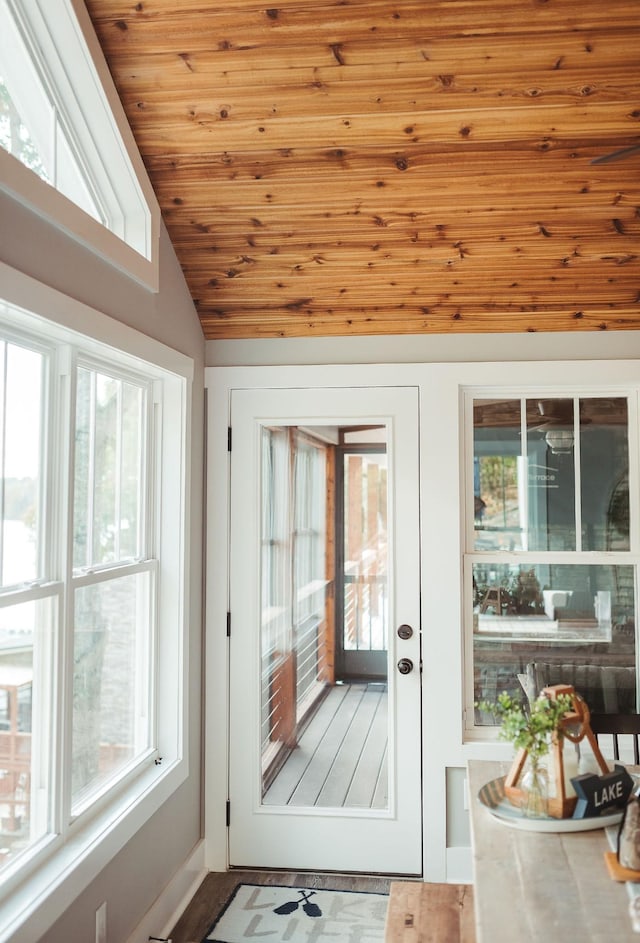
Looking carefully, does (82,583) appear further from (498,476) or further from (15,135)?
(498,476)

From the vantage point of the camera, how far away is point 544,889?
5.67 ft

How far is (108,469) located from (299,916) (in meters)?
1.86

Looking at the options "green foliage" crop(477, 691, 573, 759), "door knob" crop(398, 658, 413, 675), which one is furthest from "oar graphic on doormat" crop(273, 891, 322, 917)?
"green foliage" crop(477, 691, 573, 759)

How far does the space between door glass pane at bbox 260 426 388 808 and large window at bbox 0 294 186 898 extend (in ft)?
1.66

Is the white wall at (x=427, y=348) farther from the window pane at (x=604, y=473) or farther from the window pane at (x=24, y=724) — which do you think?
the window pane at (x=24, y=724)

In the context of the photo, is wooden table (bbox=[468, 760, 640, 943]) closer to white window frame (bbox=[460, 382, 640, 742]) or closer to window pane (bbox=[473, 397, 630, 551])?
white window frame (bbox=[460, 382, 640, 742])

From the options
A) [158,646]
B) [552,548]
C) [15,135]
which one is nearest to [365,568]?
[552,548]

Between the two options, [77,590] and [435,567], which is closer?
[77,590]

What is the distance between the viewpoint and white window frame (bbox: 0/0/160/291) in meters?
2.17

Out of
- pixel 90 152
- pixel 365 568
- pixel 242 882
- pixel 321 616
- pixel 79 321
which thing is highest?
pixel 90 152

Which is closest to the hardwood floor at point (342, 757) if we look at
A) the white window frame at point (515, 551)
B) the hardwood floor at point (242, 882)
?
the hardwood floor at point (242, 882)

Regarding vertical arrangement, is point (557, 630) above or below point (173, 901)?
above

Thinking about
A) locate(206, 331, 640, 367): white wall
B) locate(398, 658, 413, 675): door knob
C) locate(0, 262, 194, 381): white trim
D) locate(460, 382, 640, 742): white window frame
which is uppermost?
locate(206, 331, 640, 367): white wall

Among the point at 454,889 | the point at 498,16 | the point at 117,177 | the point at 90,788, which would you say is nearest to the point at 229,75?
the point at 117,177
